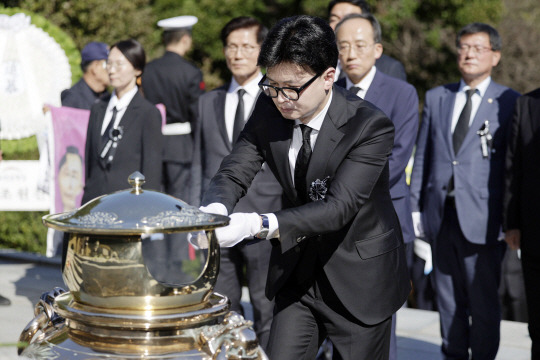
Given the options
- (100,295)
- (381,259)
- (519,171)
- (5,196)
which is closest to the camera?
(100,295)

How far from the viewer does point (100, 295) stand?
6.77 ft

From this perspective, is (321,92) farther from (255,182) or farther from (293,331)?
(255,182)

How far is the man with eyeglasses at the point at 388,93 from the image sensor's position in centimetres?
466

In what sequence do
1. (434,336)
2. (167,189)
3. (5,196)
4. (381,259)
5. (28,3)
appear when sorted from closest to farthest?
(381,259)
(434,336)
(167,189)
(5,196)
(28,3)

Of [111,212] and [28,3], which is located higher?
[28,3]

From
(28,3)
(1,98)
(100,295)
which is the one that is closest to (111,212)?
(100,295)

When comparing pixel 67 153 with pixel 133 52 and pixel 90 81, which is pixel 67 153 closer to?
pixel 90 81

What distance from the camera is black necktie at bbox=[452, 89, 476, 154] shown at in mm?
4977

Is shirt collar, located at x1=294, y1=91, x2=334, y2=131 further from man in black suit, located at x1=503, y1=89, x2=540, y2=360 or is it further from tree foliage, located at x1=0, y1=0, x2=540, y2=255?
tree foliage, located at x1=0, y1=0, x2=540, y2=255

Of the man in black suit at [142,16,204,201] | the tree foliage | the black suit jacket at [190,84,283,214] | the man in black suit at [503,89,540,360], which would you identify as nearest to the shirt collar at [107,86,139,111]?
the black suit jacket at [190,84,283,214]

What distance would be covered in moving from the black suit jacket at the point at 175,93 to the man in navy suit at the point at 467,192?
2.55 metres

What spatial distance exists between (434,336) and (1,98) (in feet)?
14.2

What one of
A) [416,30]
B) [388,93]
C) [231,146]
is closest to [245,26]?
[231,146]

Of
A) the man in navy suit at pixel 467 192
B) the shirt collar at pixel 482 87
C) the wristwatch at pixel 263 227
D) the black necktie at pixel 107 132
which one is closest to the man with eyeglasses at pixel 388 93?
the man in navy suit at pixel 467 192
